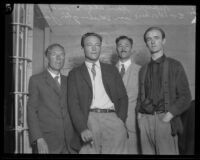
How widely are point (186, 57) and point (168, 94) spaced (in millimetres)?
475

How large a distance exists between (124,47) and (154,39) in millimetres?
345

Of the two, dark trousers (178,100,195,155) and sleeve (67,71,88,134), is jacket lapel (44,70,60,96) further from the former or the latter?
dark trousers (178,100,195,155)

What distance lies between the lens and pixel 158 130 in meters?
4.33

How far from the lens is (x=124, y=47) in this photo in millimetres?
4504

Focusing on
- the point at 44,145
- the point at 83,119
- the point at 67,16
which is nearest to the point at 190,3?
the point at 67,16

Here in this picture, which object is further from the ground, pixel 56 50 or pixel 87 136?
pixel 56 50

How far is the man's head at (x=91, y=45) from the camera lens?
448cm

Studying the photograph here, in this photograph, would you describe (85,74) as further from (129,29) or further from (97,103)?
(129,29)

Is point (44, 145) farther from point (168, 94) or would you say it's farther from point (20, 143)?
point (168, 94)

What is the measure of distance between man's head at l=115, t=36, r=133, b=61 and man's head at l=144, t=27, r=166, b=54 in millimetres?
190

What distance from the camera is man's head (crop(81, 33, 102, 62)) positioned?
4477 mm

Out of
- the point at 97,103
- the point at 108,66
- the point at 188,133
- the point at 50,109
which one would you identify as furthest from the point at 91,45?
the point at 188,133

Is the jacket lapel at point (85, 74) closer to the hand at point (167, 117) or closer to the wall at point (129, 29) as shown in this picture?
the wall at point (129, 29)

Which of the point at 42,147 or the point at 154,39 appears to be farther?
the point at 154,39
